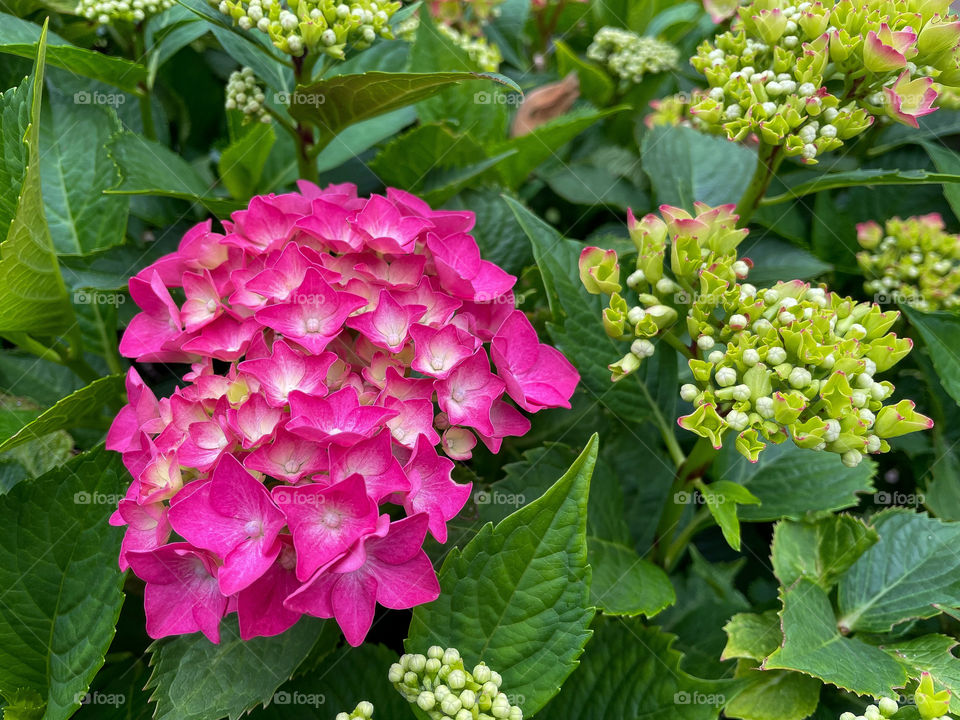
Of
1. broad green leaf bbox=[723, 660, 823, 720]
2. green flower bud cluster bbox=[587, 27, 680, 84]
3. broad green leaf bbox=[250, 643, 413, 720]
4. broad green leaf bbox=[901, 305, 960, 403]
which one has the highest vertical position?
green flower bud cluster bbox=[587, 27, 680, 84]

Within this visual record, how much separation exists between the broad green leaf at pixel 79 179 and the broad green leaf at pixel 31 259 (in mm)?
168

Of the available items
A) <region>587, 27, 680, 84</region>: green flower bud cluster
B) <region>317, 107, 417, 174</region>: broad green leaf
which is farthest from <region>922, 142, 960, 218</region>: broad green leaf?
<region>317, 107, 417, 174</region>: broad green leaf

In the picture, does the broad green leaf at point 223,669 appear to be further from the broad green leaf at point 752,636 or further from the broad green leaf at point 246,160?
the broad green leaf at point 246,160

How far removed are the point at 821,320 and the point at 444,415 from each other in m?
0.42

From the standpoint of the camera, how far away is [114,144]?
1.00 metres

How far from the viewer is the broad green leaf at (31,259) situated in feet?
2.49

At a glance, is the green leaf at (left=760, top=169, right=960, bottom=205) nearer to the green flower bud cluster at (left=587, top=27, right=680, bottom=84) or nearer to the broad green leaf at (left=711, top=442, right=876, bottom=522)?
the broad green leaf at (left=711, top=442, right=876, bottom=522)

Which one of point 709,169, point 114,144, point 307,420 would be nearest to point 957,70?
point 709,169

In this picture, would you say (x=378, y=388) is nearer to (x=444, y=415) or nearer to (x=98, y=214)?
(x=444, y=415)

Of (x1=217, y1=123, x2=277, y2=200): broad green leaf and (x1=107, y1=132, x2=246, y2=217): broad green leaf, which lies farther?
(x1=217, y1=123, x2=277, y2=200): broad green leaf

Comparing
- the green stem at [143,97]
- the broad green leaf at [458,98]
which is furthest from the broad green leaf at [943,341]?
the green stem at [143,97]

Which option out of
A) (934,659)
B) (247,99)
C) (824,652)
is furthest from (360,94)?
(934,659)

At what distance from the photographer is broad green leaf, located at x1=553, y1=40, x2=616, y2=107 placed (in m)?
1.39

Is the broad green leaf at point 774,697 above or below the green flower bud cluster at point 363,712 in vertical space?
below
